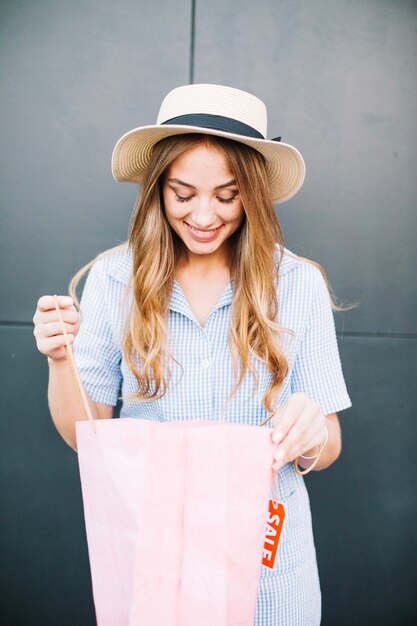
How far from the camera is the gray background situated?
5.78 ft

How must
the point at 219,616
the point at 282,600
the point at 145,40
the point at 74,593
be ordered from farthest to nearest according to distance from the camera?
the point at 74,593, the point at 145,40, the point at 282,600, the point at 219,616

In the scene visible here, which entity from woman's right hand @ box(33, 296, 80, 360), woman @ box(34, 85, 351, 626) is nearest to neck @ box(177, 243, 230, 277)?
woman @ box(34, 85, 351, 626)

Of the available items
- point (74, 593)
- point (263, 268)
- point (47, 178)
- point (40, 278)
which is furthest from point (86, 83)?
point (74, 593)

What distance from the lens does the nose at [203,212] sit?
1.13 m

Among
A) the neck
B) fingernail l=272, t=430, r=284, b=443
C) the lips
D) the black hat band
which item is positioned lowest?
fingernail l=272, t=430, r=284, b=443

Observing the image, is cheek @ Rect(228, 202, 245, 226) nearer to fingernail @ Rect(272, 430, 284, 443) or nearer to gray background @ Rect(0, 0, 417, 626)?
fingernail @ Rect(272, 430, 284, 443)

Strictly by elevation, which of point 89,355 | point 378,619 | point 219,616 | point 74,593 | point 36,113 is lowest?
point 378,619

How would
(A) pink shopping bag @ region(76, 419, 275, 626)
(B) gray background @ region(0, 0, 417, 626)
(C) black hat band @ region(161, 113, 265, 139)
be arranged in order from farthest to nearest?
(B) gray background @ region(0, 0, 417, 626) → (C) black hat band @ region(161, 113, 265, 139) → (A) pink shopping bag @ region(76, 419, 275, 626)

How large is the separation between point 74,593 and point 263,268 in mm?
1473

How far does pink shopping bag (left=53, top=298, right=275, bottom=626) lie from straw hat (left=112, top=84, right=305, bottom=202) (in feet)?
2.09

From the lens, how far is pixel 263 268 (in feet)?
4.03

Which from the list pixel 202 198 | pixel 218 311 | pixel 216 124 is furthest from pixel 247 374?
pixel 216 124

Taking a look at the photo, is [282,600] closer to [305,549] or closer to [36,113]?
[305,549]

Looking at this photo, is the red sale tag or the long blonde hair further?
the long blonde hair
